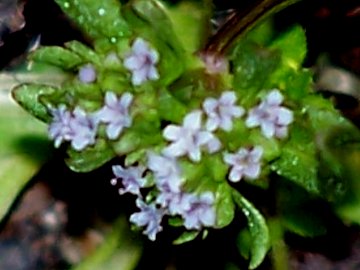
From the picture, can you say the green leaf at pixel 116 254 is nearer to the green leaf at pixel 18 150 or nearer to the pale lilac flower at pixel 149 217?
the green leaf at pixel 18 150

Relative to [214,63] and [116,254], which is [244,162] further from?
[116,254]

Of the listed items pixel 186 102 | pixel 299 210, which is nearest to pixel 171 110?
pixel 186 102

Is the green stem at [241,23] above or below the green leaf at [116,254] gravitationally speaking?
above

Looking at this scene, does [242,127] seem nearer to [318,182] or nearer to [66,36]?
[318,182]

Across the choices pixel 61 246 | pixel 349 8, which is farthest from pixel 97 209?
pixel 349 8

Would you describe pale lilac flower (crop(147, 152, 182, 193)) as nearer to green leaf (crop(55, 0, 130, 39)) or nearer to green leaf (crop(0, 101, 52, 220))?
green leaf (crop(55, 0, 130, 39))

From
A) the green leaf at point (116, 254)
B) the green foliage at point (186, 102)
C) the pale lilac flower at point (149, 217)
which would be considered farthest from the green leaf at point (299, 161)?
the green leaf at point (116, 254)

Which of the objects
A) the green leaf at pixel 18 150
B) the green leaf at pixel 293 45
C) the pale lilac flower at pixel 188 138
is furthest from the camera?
the green leaf at pixel 18 150
